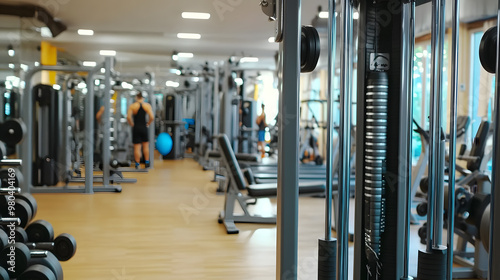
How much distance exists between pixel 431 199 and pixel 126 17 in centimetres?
800

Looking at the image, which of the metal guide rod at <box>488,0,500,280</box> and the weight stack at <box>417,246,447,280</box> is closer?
the metal guide rod at <box>488,0,500,280</box>

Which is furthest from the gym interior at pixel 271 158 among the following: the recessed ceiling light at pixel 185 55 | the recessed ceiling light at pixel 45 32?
the recessed ceiling light at pixel 185 55

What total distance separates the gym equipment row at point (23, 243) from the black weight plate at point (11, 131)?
0.15 ft

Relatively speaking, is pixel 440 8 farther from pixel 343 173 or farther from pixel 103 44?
pixel 103 44

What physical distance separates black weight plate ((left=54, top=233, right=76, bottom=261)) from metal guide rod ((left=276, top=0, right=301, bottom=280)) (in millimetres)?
1500

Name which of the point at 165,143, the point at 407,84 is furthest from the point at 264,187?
the point at 165,143

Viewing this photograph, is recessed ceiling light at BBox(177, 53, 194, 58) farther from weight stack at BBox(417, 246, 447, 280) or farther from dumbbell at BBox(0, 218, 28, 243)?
weight stack at BBox(417, 246, 447, 280)

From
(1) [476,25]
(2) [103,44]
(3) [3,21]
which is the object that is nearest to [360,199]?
(1) [476,25]

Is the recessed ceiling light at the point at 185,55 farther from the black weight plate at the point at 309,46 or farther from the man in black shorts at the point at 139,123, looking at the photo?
the black weight plate at the point at 309,46

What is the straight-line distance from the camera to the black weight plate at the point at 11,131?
251 centimetres

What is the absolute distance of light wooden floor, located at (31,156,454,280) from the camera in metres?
3.08

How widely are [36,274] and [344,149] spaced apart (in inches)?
59.1

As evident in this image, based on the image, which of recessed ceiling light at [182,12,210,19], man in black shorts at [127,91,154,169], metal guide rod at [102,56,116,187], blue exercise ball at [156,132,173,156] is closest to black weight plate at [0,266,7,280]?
metal guide rod at [102,56,116,187]

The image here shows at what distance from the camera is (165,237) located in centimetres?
398
